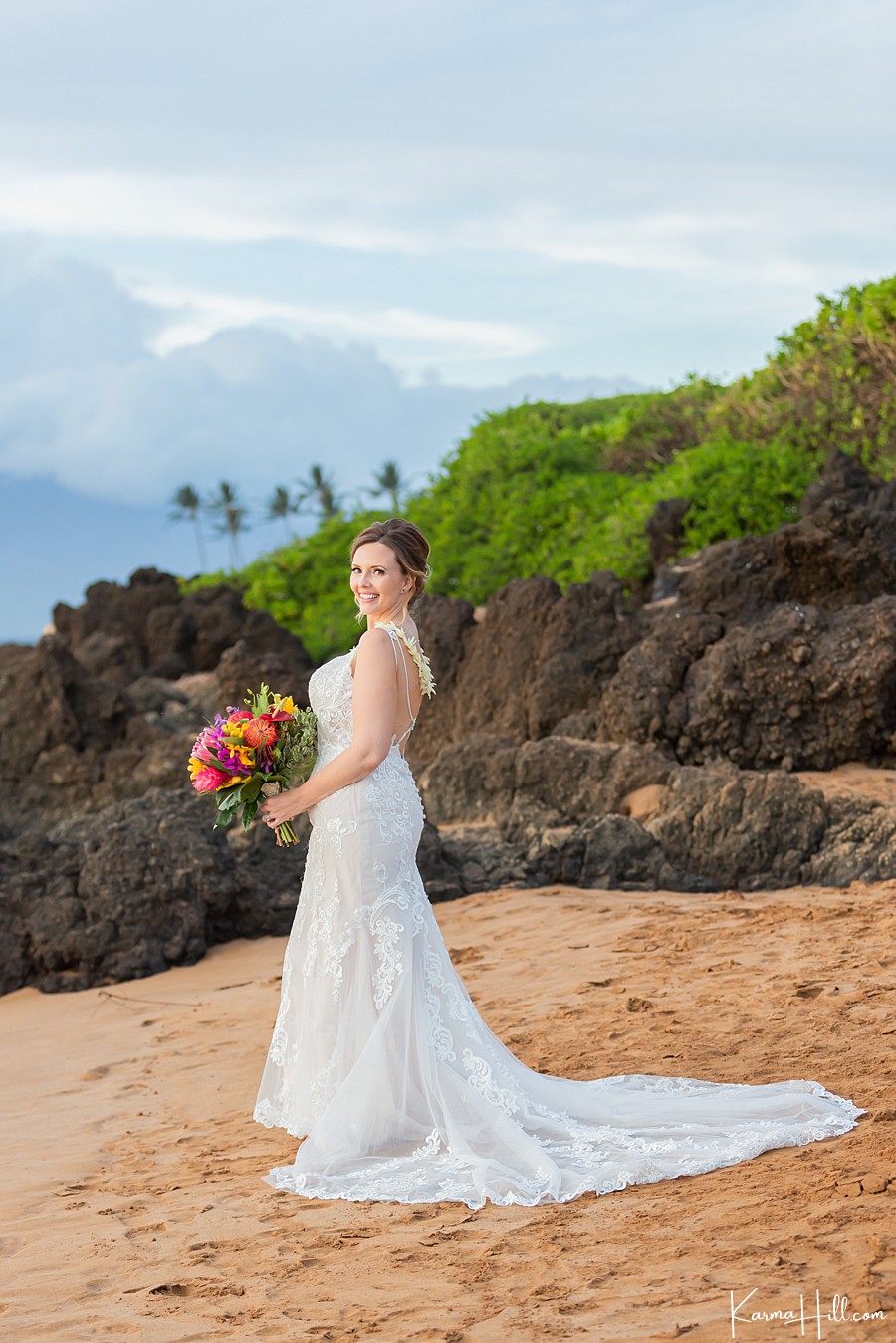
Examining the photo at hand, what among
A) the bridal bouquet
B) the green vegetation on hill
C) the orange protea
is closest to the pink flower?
the bridal bouquet

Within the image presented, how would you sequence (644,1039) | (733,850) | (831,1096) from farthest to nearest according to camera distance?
(733,850), (644,1039), (831,1096)

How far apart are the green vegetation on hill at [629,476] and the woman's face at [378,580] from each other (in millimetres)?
13110

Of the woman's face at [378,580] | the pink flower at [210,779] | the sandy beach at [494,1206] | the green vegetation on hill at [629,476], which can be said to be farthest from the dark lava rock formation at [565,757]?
the woman's face at [378,580]

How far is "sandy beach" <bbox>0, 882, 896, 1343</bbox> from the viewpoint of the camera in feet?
12.0

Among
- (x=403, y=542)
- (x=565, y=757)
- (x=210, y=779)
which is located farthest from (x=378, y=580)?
(x=565, y=757)

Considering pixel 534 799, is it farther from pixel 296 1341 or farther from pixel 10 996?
pixel 296 1341

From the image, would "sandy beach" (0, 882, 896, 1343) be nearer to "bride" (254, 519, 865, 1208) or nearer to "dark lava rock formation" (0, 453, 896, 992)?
"bride" (254, 519, 865, 1208)

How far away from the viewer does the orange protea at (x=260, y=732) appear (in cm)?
520

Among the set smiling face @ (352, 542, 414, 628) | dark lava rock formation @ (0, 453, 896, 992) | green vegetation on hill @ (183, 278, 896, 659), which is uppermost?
green vegetation on hill @ (183, 278, 896, 659)

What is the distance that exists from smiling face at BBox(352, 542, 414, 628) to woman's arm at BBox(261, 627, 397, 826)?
4.1 inches

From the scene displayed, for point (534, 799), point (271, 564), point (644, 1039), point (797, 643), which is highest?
point (271, 564)

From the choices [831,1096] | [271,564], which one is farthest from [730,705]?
[271,564]

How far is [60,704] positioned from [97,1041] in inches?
291

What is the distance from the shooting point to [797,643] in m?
11.5
